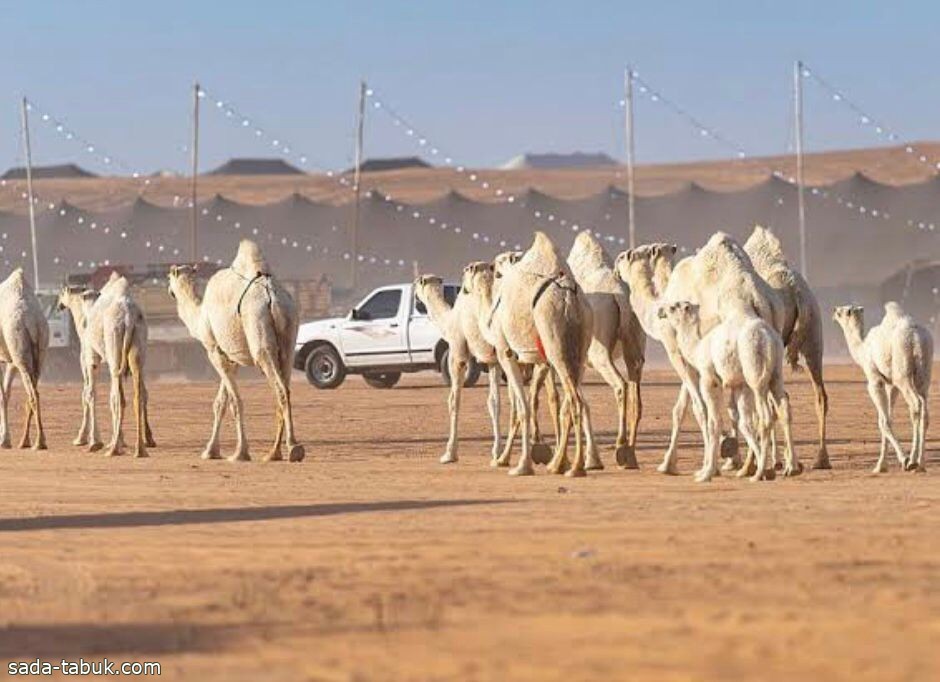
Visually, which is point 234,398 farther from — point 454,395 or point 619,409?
point 619,409

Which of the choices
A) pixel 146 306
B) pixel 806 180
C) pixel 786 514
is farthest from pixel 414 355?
pixel 806 180

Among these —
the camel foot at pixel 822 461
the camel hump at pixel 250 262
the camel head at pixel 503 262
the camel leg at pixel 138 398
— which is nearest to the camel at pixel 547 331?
the camel head at pixel 503 262

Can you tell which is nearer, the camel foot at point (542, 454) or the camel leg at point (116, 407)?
the camel foot at point (542, 454)

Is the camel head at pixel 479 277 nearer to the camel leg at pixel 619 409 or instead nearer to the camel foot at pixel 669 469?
the camel leg at pixel 619 409

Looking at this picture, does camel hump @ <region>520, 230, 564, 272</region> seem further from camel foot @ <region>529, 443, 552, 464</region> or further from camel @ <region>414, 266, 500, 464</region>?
camel @ <region>414, 266, 500, 464</region>

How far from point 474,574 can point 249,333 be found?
39.3ft

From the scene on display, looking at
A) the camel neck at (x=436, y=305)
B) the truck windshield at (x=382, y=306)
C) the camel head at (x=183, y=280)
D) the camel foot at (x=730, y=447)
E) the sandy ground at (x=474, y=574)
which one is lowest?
the sandy ground at (x=474, y=574)

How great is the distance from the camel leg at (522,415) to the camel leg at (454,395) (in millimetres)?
1231

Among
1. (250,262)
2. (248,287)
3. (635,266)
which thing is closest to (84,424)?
(250,262)

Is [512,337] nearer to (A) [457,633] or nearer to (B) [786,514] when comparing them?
(B) [786,514]

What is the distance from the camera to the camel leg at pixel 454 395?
911 inches

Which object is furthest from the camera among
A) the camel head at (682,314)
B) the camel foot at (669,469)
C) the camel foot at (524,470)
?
the camel foot at (524,470)

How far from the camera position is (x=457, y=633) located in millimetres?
10164

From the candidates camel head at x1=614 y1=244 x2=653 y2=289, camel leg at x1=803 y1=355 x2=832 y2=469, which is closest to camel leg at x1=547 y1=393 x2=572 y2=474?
camel head at x1=614 y1=244 x2=653 y2=289
